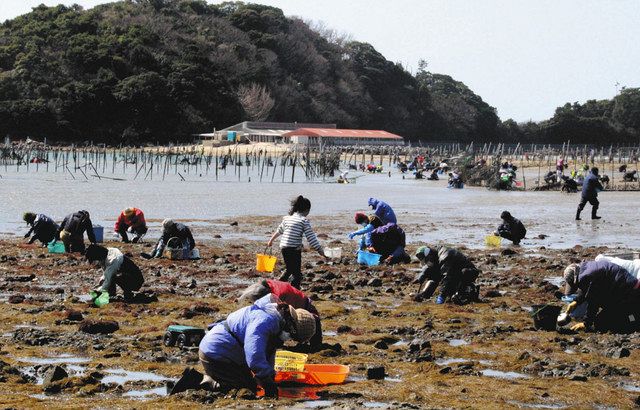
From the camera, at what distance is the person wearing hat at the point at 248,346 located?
355 inches

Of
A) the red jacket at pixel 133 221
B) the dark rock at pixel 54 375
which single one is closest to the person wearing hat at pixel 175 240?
the red jacket at pixel 133 221

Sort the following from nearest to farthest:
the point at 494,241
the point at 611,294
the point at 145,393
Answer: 1. the point at 145,393
2. the point at 611,294
3. the point at 494,241

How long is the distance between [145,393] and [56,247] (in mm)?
12190

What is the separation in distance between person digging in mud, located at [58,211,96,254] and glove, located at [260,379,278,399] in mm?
11986

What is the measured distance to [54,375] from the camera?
984 cm

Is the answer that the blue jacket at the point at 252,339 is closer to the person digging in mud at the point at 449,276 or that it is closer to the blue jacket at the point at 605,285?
the blue jacket at the point at 605,285

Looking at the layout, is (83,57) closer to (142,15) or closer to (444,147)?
(142,15)

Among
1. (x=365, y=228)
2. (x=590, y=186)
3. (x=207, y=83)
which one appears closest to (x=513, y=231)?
(x=365, y=228)

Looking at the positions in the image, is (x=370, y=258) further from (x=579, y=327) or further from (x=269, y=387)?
(x=269, y=387)

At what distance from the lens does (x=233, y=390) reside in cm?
951

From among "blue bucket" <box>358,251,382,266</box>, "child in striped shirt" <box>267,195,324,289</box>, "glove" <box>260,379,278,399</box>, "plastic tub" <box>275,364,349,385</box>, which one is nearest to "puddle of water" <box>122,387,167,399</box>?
"glove" <box>260,379,278,399</box>

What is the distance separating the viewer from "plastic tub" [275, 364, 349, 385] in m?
10.2

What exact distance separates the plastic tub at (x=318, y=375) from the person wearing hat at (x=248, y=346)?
2.25 ft

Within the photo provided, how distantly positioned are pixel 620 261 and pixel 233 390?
594 centimetres
